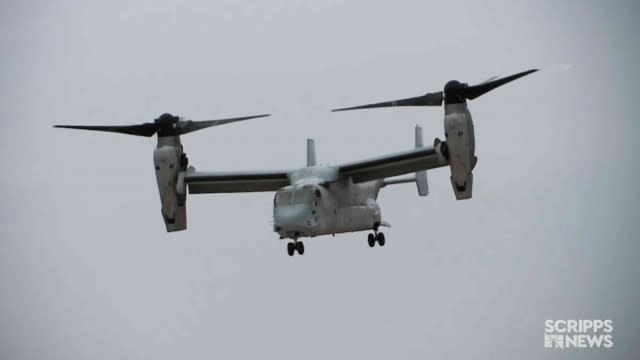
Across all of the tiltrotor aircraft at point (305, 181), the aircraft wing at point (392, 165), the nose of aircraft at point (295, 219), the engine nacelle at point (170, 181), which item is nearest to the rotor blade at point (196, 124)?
the tiltrotor aircraft at point (305, 181)

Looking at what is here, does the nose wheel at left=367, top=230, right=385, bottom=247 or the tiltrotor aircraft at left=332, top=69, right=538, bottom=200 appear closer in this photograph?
the tiltrotor aircraft at left=332, top=69, right=538, bottom=200

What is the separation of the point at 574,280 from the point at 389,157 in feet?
29.6

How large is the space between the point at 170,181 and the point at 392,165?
230 inches

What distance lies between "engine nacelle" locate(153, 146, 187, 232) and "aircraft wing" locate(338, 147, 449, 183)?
4.35 metres

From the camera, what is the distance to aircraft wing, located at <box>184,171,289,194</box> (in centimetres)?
3469

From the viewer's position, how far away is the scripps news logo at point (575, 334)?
3538 cm

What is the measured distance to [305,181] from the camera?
33125 millimetres

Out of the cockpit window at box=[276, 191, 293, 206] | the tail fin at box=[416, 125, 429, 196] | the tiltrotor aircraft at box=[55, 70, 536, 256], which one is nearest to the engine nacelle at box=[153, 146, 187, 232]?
the tiltrotor aircraft at box=[55, 70, 536, 256]

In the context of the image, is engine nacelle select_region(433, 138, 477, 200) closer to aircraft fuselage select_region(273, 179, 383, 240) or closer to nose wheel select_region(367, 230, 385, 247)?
aircraft fuselage select_region(273, 179, 383, 240)

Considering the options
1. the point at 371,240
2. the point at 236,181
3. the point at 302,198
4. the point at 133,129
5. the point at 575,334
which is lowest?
the point at 575,334

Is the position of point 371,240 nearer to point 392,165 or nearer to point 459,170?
point 392,165

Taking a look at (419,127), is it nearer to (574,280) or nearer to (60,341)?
(574,280)

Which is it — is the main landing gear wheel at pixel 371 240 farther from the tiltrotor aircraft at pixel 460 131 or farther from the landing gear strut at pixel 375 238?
the tiltrotor aircraft at pixel 460 131

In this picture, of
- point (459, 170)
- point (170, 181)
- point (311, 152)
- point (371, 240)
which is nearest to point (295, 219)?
point (170, 181)
